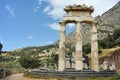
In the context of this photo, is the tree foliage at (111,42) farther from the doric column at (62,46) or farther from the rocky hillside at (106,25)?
the doric column at (62,46)

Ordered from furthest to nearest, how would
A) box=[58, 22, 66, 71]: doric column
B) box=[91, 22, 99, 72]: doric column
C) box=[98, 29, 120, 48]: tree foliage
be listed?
box=[98, 29, 120, 48]: tree foliage → box=[58, 22, 66, 71]: doric column → box=[91, 22, 99, 72]: doric column

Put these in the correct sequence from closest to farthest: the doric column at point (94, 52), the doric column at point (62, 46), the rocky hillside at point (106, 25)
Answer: the doric column at point (94, 52), the doric column at point (62, 46), the rocky hillside at point (106, 25)

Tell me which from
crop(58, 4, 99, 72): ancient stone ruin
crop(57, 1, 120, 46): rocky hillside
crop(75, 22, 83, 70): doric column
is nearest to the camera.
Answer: crop(75, 22, 83, 70): doric column

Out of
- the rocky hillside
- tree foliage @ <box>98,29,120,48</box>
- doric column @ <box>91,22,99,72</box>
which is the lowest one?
doric column @ <box>91,22,99,72</box>

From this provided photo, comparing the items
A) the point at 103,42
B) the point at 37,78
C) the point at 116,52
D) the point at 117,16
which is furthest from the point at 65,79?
the point at 117,16

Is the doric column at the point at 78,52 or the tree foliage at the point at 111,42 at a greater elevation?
the tree foliage at the point at 111,42

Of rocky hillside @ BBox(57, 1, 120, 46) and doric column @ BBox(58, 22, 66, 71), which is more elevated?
rocky hillside @ BBox(57, 1, 120, 46)

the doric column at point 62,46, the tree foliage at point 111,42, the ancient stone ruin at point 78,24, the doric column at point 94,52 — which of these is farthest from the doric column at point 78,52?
the tree foliage at point 111,42

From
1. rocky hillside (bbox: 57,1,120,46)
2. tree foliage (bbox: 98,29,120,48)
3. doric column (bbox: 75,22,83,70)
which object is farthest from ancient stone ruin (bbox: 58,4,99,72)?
rocky hillside (bbox: 57,1,120,46)

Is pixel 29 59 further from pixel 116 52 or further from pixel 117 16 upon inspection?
pixel 117 16

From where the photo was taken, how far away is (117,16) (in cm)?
19000

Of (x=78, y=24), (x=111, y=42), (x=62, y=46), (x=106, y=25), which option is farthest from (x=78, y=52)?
(x=106, y=25)

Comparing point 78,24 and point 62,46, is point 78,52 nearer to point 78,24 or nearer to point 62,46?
point 62,46

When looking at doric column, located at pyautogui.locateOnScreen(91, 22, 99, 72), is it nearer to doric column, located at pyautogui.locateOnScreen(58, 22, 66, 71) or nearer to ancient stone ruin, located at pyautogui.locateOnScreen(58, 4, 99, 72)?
ancient stone ruin, located at pyautogui.locateOnScreen(58, 4, 99, 72)
